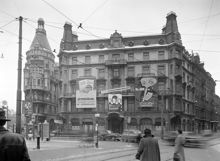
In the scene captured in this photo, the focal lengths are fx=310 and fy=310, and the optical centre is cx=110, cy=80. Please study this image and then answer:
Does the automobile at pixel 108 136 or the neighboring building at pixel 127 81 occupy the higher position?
the neighboring building at pixel 127 81

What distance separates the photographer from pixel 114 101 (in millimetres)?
Answer: 54062

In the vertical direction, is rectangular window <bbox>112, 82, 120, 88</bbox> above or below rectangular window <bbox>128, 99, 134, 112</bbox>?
above

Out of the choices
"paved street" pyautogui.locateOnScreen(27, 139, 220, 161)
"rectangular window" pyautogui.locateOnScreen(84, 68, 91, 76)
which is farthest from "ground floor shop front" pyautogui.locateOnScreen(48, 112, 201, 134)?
"paved street" pyautogui.locateOnScreen(27, 139, 220, 161)

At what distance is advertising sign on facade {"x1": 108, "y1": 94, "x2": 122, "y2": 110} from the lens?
53938 millimetres

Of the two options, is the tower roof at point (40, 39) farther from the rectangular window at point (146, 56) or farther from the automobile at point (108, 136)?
the automobile at point (108, 136)

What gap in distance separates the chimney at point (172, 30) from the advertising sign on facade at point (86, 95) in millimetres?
16025

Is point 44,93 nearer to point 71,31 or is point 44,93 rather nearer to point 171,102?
point 71,31

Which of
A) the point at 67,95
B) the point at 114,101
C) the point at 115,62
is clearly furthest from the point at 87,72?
the point at 114,101

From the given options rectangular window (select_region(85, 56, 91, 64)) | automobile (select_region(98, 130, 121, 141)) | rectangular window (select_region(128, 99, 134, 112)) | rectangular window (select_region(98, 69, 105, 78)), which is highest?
rectangular window (select_region(85, 56, 91, 64))

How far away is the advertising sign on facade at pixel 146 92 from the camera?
173 ft

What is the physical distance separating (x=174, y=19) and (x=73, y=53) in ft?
64.5

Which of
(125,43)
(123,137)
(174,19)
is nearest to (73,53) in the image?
(125,43)

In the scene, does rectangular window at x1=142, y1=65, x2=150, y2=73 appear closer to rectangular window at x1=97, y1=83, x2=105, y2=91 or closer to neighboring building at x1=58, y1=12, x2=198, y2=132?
neighboring building at x1=58, y1=12, x2=198, y2=132

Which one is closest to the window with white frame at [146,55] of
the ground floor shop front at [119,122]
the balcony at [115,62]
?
the balcony at [115,62]
